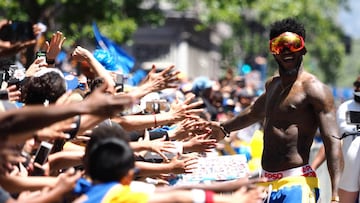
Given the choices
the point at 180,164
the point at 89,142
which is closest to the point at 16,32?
the point at 180,164

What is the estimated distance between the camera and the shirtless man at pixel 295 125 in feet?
25.4

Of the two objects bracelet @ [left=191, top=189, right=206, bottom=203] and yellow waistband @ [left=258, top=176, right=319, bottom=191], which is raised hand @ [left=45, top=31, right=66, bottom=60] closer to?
yellow waistband @ [left=258, top=176, right=319, bottom=191]

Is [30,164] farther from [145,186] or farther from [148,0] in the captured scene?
[148,0]

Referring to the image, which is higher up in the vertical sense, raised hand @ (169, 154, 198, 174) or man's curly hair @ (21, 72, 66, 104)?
man's curly hair @ (21, 72, 66, 104)

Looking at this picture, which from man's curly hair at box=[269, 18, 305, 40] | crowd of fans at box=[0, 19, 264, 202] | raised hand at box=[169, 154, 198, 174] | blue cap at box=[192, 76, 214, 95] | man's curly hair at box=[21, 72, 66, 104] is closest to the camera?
crowd of fans at box=[0, 19, 264, 202]

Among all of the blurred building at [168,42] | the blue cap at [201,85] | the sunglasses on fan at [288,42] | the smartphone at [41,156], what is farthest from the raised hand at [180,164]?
the blurred building at [168,42]

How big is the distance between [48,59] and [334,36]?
44294 mm

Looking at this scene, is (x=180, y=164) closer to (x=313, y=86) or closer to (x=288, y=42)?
(x=313, y=86)

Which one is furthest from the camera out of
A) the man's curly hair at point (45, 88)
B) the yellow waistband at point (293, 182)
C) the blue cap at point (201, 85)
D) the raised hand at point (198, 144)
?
the blue cap at point (201, 85)

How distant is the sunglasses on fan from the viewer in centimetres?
797

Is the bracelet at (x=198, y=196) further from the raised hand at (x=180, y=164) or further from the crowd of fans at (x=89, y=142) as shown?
the raised hand at (x=180, y=164)

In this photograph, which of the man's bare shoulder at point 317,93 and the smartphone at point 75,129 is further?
the man's bare shoulder at point 317,93

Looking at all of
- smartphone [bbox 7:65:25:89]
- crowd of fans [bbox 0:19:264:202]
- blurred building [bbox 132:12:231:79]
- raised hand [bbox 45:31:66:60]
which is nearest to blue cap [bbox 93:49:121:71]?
crowd of fans [bbox 0:19:264:202]

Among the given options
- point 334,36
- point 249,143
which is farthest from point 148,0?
point 334,36
